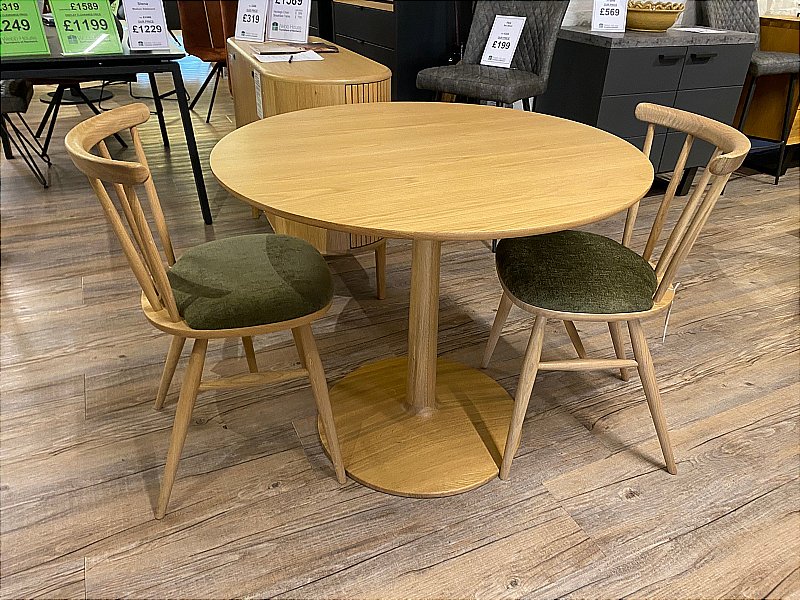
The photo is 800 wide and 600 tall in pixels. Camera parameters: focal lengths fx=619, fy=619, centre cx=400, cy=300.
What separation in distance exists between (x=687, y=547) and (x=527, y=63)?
86.1 inches

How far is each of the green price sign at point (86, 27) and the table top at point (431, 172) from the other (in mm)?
1382

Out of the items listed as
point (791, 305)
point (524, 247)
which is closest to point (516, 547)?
point (524, 247)

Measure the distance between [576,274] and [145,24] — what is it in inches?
85.9

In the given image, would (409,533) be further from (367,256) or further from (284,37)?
(284,37)

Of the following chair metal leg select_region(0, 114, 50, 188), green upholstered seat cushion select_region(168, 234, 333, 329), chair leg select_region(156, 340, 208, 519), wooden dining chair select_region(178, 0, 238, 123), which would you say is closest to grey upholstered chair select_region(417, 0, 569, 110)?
green upholstered seat cushion select_region(168, 234, 333, 329)

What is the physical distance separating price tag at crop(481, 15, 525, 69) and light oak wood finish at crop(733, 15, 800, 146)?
64.0 inches

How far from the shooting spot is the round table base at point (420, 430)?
1.57 m

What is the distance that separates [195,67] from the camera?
6.29 m

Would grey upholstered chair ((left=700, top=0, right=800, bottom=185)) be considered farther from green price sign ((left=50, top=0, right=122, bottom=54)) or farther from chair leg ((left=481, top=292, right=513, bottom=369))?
green price sign ((left=50, top=0, right=122, bottom=54))

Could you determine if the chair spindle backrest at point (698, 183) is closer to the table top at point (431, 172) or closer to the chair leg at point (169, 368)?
the table top at point (431, 172)

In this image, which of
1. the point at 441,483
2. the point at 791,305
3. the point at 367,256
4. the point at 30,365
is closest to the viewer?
the point at 441,483

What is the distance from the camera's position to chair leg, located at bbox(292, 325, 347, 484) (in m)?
1.41

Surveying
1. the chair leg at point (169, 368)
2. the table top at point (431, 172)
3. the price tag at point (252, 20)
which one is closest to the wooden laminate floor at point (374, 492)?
the chair leg at point (169, 368)

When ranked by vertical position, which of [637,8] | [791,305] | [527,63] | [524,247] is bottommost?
[791,305]
